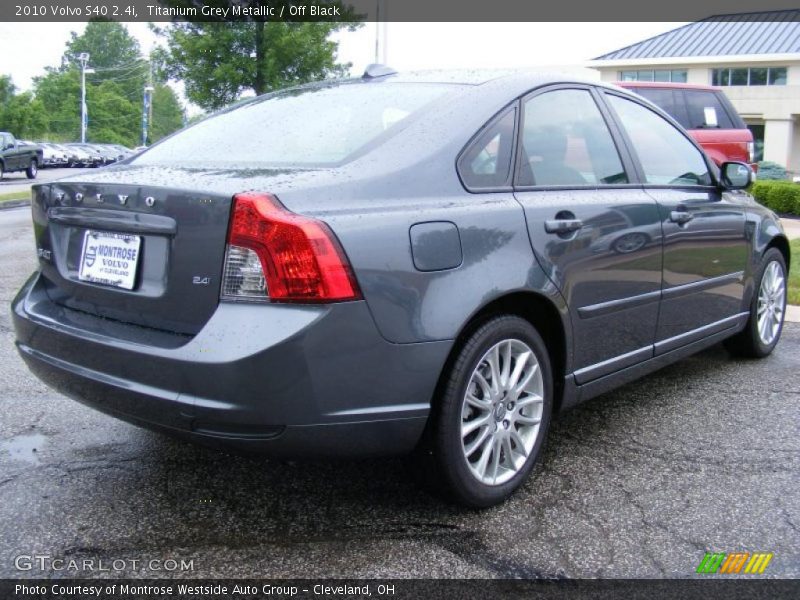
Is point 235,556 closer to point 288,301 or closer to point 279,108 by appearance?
point 288,301

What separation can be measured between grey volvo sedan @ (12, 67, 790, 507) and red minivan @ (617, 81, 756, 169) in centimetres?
720

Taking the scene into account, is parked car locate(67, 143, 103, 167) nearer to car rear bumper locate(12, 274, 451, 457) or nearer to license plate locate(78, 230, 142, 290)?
license plate locate(78, 230, 142, 290)

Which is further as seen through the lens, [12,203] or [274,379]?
[12,203]

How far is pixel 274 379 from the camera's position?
238cm

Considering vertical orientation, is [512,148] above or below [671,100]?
below

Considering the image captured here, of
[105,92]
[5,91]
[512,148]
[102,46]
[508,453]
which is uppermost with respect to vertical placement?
[102,46]

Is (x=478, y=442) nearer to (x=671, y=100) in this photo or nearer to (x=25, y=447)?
(x=25, y=447)

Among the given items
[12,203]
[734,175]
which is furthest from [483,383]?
[12,203]

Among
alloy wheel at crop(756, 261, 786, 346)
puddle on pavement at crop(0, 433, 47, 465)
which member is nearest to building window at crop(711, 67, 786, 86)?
alloy wheel at crop(756, 261, 786, 346)

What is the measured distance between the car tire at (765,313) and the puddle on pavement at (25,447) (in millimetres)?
3798

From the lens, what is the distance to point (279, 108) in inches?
136

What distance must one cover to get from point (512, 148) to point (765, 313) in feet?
8.79

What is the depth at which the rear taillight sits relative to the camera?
2.39 meters

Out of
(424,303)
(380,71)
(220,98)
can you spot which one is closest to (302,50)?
(220,98)
